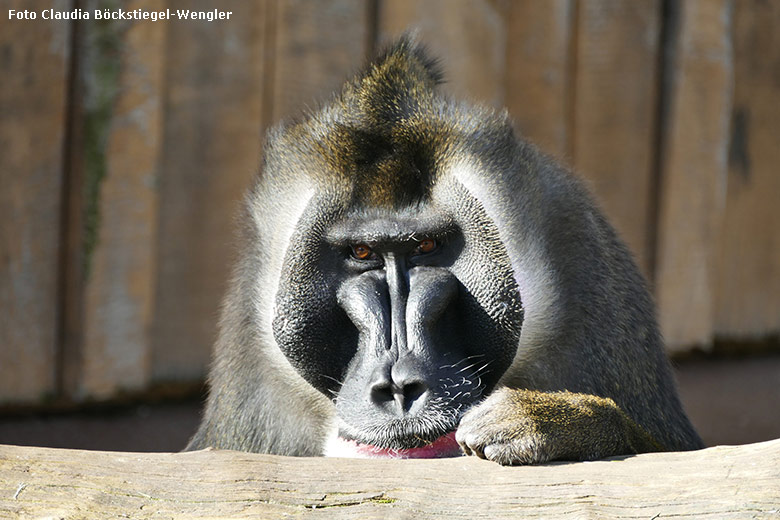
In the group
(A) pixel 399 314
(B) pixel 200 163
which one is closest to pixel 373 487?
(A) pixel 399 314

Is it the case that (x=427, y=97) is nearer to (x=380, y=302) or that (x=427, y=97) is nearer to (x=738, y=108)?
(x=380, y=302)

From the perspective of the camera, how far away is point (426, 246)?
135 inches

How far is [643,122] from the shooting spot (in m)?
5.48

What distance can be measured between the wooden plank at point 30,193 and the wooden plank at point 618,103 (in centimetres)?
257

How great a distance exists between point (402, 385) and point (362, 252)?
57 cm

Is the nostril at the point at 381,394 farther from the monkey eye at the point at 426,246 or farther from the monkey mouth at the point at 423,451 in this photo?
the monkey eye at the point at 426,246

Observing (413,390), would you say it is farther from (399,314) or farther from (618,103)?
(618,103)

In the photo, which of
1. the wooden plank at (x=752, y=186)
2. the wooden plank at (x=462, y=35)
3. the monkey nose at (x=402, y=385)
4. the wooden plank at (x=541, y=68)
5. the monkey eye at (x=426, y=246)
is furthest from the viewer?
the wooden plank at (x=752, y=186)

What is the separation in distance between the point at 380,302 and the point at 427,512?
1139 mm

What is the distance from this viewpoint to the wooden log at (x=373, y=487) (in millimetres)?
2205

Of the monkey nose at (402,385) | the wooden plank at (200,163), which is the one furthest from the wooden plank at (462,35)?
the monkey nose at (402,385)

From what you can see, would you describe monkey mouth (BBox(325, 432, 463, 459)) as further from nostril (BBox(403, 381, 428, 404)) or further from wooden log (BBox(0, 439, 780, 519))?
wooden log (BBox(0, 439, 780, 519))

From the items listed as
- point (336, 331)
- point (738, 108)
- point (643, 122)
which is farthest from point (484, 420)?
point (738, 108)

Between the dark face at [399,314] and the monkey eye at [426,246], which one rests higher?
the monkey eye at [426,246]
